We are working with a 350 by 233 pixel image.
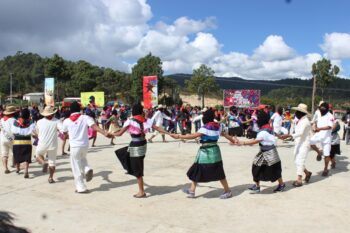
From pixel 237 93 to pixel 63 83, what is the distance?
4777 cm

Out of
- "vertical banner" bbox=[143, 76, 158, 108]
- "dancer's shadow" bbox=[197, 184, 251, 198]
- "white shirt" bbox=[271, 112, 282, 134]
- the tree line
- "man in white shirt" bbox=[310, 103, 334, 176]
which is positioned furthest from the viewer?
the tree line

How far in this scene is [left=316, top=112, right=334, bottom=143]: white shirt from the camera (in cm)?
916

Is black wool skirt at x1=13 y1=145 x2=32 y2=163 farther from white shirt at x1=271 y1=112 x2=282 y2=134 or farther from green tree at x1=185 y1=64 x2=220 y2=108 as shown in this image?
green tree at x1=185 y1=64 x2=220 y2=108

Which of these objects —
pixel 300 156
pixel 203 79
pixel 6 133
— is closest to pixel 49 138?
pixel 6 133

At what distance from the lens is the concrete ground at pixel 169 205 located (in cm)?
569

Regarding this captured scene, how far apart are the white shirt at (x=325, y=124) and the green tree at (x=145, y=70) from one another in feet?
155

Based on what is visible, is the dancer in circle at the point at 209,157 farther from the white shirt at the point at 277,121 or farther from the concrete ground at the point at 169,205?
the white shirt at the point at 277,121

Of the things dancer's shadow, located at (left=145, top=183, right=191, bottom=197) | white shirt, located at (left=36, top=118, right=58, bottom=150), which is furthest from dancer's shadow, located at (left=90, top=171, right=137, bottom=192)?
white shirt, located at (left=36, top=118, right=58, bottom=150)

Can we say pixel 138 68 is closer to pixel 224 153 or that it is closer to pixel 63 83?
pixel 63 83

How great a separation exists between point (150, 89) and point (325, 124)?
20.2 m

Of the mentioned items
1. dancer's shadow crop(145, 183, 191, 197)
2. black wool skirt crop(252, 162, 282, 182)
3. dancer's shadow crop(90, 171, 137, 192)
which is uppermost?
black wool skirt crop(252, 162, 282, 182)

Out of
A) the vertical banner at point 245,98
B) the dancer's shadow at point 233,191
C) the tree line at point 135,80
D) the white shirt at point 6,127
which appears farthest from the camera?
the tree line at point 135,80

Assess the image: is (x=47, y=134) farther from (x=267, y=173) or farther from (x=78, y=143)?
(x=267, y=173)

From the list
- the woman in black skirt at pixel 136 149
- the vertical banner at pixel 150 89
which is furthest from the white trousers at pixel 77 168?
the vertical banner at pixel 150 89
